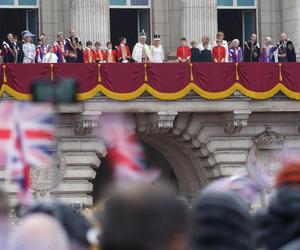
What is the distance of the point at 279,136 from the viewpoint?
47.8 metres

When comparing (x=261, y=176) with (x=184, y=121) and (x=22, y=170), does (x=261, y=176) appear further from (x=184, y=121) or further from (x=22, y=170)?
(x=184, y=121)

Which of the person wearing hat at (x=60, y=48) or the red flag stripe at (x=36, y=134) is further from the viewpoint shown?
the person wearing hat at (x=60, y=48)

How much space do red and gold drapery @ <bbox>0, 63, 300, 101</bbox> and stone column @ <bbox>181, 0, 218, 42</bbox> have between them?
4.00 metres

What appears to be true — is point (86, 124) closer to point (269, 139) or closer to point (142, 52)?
point (142, 52)

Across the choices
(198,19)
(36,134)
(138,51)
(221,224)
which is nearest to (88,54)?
(138,51)

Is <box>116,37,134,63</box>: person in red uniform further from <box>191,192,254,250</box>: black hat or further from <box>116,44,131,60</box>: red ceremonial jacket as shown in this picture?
<box>191,192,254,250</box>: black hat

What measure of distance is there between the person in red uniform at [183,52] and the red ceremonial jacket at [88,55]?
2.89m

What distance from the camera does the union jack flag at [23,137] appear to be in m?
12.3

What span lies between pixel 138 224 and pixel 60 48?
120 ft

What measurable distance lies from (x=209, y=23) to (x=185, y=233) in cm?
4075

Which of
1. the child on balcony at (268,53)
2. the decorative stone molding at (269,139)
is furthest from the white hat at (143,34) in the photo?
the decorative stone molding at (269,139)

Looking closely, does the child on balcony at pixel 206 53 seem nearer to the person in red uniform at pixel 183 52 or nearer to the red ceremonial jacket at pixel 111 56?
the person in red uniform at pixel 183 52

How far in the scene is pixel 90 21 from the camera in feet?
158

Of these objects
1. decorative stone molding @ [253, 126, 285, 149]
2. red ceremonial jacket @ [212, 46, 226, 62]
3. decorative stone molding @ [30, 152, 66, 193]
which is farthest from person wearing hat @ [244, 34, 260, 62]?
decorative stone molding @ [30, 152, 66, 193]
